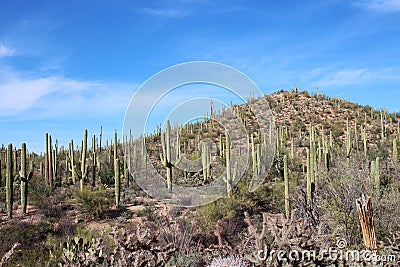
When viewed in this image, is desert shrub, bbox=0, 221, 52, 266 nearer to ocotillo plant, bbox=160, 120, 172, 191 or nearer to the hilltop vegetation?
the hilltop vegetation

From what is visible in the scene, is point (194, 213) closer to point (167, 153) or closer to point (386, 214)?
point (167, 153)

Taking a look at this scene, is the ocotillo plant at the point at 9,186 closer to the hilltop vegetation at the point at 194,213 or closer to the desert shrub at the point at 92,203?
the hilltop vegetation at the point at 194,213

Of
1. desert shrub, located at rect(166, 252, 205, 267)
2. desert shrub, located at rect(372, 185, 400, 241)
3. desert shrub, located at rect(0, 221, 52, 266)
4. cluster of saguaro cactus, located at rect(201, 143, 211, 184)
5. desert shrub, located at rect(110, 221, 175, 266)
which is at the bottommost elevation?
desert shrub, located at rect(0, 221, 52, 266)

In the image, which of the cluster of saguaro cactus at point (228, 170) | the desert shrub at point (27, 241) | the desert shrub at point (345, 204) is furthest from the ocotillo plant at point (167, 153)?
the desert shrub at point (345, 204)

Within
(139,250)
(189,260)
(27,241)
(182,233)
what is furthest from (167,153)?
(139,250)

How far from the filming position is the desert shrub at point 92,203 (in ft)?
44.0

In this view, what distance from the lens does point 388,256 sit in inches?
188

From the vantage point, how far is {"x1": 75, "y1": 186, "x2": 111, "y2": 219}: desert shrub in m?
13.4

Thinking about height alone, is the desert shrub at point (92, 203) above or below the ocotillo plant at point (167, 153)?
below

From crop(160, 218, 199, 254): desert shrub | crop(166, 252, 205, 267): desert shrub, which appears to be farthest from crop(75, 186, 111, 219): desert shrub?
crop(166, 252, 205, 267): desert shrub

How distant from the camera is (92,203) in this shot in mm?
13570

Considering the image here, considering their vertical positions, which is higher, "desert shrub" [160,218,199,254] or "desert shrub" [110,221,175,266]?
"desert shrub" [110,221,175,266]

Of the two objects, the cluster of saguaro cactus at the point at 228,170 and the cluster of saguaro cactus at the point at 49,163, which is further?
the cluster of saguaro cactus at the point at 49,163

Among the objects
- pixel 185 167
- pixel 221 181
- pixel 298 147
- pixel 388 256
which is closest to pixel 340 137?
pixel 298 147
